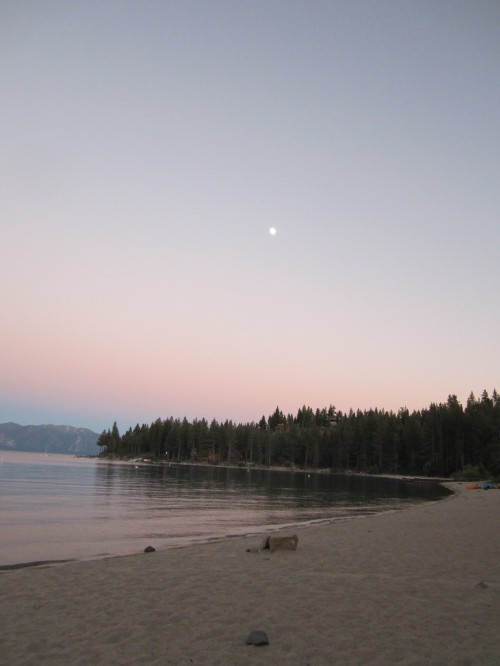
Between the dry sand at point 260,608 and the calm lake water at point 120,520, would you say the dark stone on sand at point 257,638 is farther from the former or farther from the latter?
the calm lake water at point 120,520

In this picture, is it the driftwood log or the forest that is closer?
the driftwood log

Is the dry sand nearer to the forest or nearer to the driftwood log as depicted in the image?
the driftwood log

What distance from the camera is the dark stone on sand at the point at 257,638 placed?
27.8 feet

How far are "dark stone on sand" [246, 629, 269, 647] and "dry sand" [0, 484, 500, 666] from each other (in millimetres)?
104

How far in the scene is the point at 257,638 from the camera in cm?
855

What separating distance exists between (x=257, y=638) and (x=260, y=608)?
97.6 inches

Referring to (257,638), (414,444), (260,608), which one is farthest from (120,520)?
(414,444)

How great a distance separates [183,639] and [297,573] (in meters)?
6.65

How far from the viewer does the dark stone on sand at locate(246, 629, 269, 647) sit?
333 inches

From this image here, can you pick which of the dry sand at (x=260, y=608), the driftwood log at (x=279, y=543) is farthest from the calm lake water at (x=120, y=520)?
the driftwood log at (x=279, y=543)

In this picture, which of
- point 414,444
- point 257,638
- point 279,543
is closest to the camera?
point 257,638

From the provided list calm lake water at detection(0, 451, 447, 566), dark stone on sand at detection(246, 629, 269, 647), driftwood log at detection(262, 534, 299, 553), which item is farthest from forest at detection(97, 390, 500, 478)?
dark stone on sand at detection(246, 629, 269, 647)

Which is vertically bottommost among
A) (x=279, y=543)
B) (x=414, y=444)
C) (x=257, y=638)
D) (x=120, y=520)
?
(x=120, y=520)

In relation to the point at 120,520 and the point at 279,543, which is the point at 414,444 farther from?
the point at 279,543
